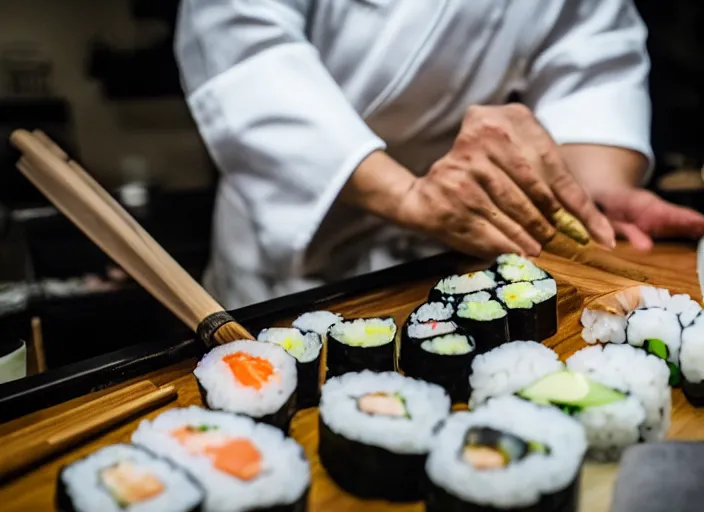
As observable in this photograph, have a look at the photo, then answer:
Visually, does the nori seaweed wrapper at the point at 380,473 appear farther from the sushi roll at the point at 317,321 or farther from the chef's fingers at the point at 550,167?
the chef's fingers at the point at 550,167

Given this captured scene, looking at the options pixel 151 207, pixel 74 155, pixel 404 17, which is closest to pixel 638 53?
pixel 404 17

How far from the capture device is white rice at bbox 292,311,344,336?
4.53ft

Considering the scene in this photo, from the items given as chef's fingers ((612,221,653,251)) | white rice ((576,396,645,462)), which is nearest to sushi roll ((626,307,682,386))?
white rice ((576,396,645,462))

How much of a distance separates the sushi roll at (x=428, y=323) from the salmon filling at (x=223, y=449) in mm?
416

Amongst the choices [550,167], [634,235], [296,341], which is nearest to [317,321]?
[296,341]

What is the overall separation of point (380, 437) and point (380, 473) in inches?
1.9

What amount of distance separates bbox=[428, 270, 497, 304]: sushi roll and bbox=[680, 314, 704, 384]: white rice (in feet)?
1.30

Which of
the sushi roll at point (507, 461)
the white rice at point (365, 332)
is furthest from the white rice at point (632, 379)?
the white rice at point (365, 332)

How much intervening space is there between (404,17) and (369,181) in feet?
1.42

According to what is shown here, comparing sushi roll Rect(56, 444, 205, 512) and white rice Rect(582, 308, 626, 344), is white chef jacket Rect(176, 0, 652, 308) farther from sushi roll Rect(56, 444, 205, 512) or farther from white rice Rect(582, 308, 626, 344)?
sushi roll Rect(56, 444, 205, 512)

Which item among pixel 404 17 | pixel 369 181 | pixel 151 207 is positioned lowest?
pixel 151 207

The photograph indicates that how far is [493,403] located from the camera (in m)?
1.06

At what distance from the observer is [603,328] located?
1.44 metres

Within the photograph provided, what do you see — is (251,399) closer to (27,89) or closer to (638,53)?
(638,53)
